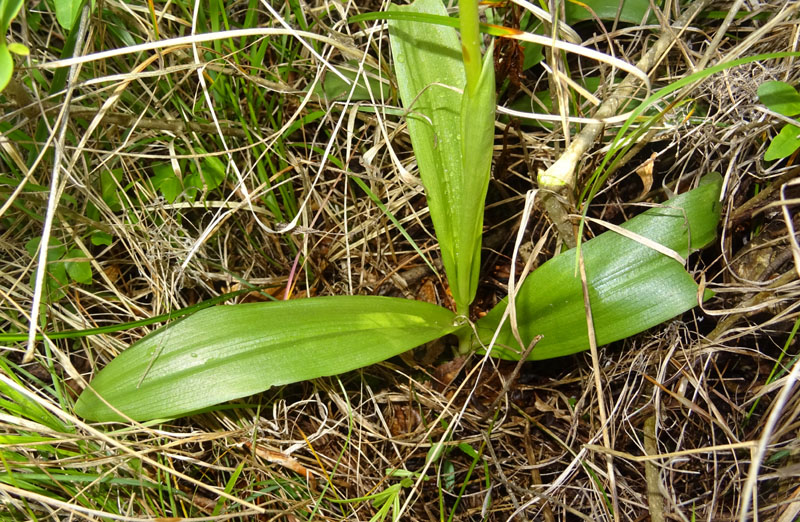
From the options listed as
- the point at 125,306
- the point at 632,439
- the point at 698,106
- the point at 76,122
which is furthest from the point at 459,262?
the point at 76,122

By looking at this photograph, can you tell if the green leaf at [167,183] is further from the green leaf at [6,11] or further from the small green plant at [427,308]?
the green leaf at [6,11]

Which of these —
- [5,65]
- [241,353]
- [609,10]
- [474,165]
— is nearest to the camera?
[5,65]

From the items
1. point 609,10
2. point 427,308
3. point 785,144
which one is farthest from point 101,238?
point 785,144

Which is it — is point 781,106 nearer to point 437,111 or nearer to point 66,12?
point 437,111

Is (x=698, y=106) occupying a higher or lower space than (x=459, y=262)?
higher

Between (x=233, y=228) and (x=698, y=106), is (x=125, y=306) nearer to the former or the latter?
(x=233, y=228)

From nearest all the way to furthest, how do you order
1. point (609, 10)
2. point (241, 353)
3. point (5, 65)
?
point (5, 65), point (241, 353), point (609, 10)

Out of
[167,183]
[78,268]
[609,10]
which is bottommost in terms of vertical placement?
[78,268]

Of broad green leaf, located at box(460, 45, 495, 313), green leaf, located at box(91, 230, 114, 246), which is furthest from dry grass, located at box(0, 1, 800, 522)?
broad green leaf, located at box(460, 45, 495, 313)
